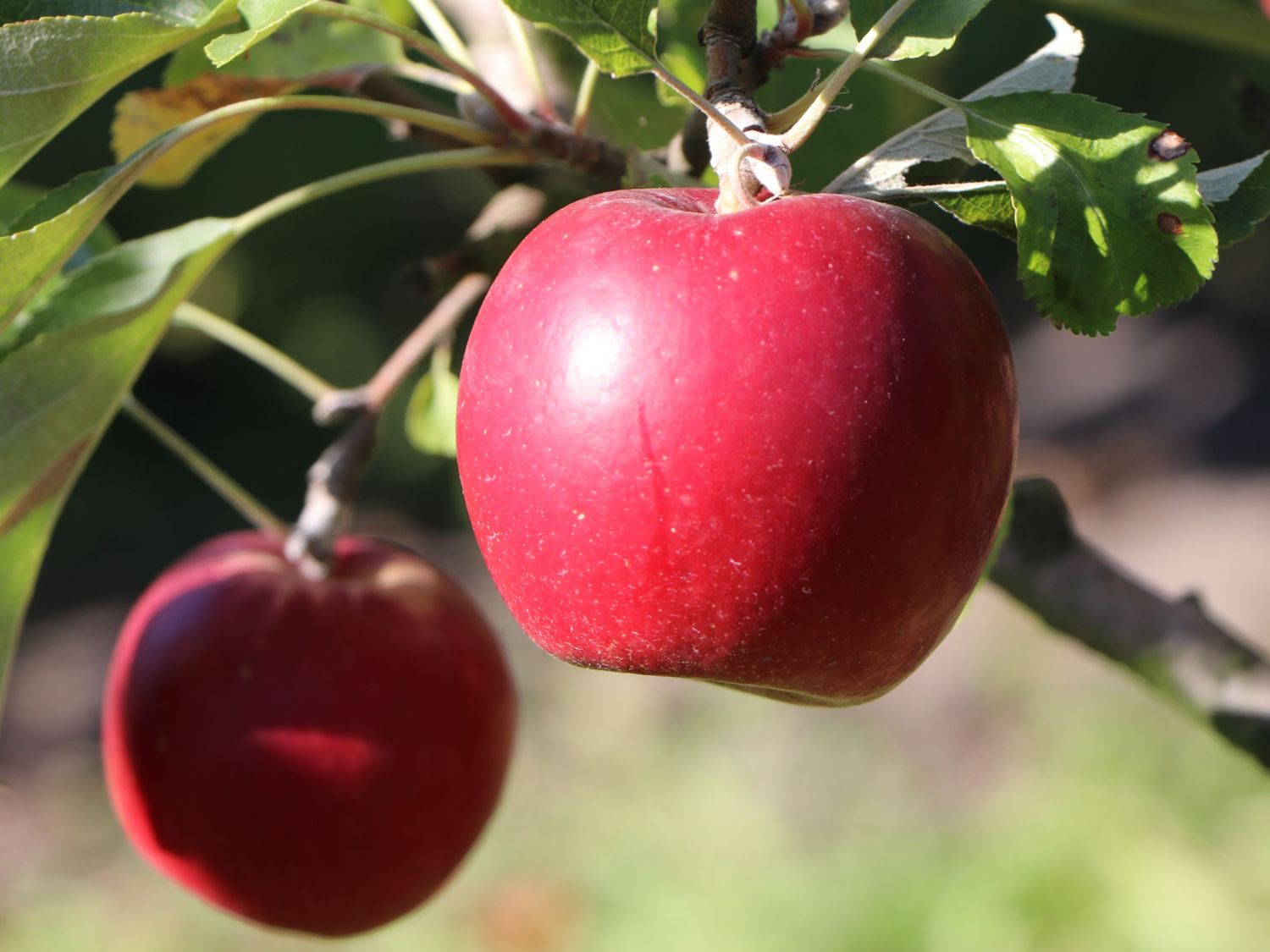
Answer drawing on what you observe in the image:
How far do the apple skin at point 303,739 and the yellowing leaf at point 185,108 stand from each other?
22 cm

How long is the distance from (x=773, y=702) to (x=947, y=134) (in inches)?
84.3

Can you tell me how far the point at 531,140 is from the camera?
0.56 metres

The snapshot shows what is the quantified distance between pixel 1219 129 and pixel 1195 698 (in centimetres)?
391

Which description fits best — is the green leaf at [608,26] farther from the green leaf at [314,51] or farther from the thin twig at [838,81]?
the green leaf at [314,51]

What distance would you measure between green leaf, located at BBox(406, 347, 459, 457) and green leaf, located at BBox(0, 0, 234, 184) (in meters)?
0.35

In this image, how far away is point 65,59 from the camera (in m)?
0.45

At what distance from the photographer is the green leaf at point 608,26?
0.41 meters

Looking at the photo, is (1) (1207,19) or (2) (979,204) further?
(1) (1207,19)

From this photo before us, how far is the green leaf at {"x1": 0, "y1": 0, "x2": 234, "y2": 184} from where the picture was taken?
1.45 feet

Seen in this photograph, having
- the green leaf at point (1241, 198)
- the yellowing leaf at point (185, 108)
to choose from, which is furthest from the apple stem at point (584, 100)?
the green leaf at point (1241, 198)

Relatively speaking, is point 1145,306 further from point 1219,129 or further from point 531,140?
point 1219,129

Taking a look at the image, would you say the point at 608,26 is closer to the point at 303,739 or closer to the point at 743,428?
the point at 743,428

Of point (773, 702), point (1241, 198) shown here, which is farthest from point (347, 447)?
point (773, 702)

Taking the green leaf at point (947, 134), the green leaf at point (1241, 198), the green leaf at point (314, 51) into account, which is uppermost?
the green leaf at point (314, 51)
